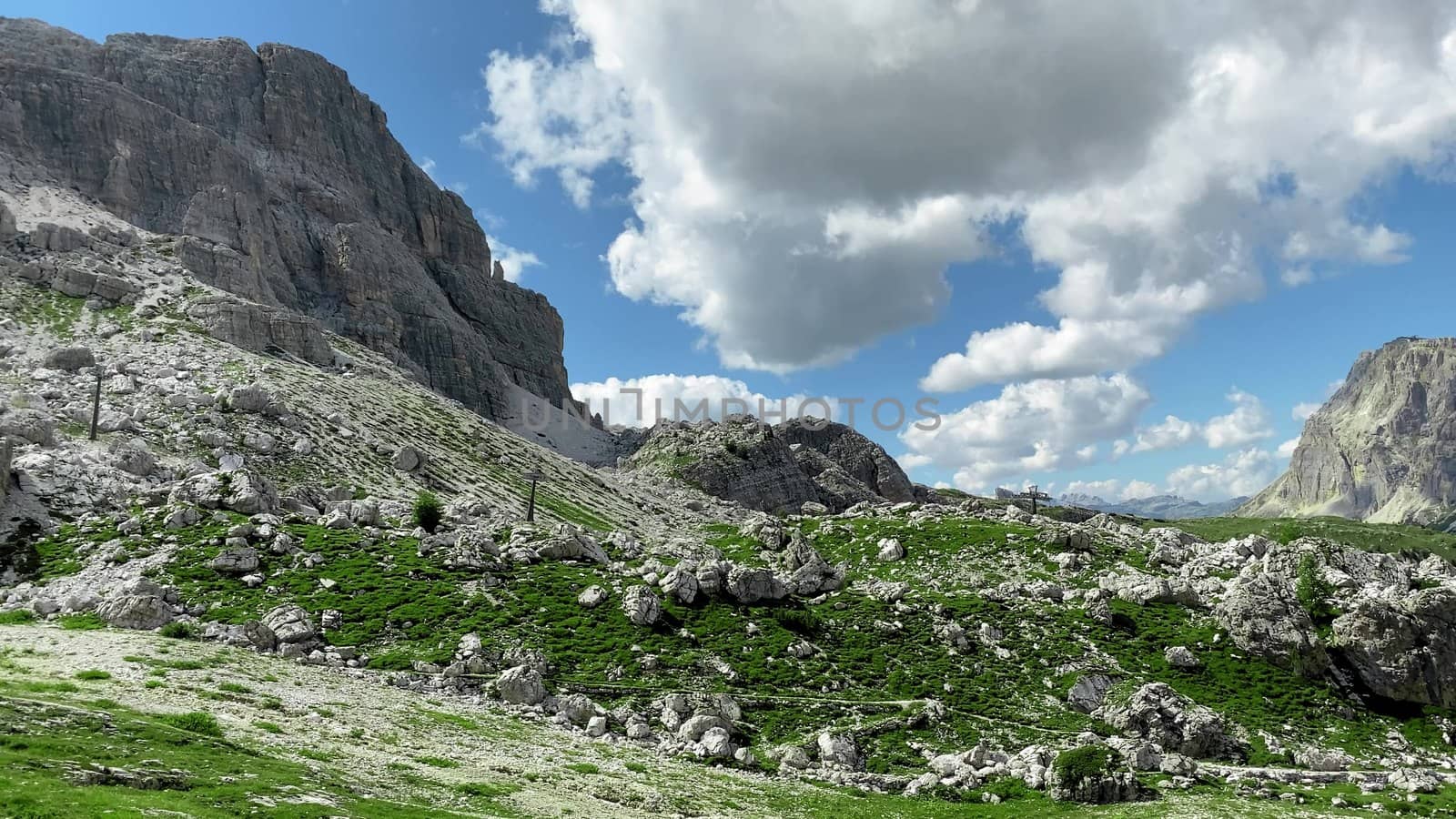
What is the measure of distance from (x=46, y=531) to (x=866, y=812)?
67.2m

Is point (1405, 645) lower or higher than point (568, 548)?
lower

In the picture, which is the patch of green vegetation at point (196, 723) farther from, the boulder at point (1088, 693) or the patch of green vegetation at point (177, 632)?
the boulder at point (1088, 693)

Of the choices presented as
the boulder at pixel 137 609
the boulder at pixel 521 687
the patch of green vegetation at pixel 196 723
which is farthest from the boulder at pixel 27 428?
the patch of green vegetation at pixel 196 723

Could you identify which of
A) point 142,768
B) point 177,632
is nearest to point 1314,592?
point 142,768

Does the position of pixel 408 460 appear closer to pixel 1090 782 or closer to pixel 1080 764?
pixel 1080 764

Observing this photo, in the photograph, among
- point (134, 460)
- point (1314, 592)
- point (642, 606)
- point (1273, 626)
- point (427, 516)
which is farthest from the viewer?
point (134, 460)

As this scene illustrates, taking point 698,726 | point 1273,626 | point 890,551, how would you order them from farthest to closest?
point 890,551, point 1273,626, point 698,726

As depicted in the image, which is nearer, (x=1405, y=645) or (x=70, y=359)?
(x=1405, y=645)

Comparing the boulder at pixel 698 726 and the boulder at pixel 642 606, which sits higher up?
the boulder at pixel 642 606

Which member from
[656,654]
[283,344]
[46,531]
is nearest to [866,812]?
[656,654]

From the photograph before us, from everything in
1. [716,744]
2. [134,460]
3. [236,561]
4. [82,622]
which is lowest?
[716,744]

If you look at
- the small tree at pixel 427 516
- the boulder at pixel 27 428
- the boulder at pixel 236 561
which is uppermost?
the boulder at pixel 27 428

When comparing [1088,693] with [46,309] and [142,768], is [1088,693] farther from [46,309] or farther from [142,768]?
[46,309]

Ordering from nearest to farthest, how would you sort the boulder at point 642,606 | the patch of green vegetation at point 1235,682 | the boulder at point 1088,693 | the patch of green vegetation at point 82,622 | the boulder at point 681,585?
the patch of green vegetation at point 82,622, the patch of green vegetation at point 1235,682, the boulder at point 1088,693, the boulder at point 642,606, the boulder at point 681,585
